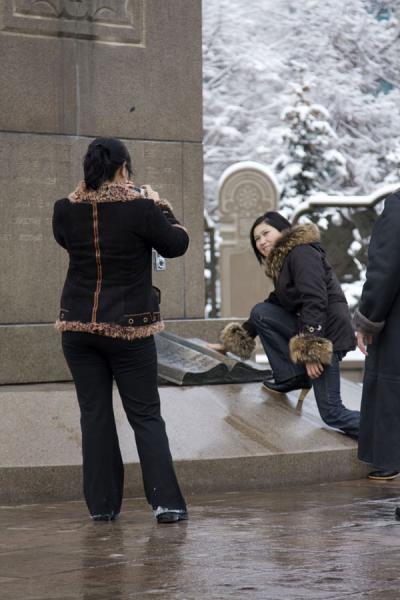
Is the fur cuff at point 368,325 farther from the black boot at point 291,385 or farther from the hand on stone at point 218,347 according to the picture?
the hand on stone at point 218,347

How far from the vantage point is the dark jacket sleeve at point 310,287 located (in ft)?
24.5

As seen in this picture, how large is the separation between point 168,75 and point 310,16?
24675 millimetres

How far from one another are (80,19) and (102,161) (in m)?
3.47

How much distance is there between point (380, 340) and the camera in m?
5.98

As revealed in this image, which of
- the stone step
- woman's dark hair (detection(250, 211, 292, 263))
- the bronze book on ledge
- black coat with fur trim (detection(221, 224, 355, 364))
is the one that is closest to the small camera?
the stone step

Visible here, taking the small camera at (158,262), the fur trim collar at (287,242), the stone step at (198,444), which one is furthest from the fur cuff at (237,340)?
the small camera at (158,262)

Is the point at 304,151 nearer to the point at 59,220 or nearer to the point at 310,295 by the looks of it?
the point at 310,295

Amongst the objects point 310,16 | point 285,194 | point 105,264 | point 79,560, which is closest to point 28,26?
point 105,264

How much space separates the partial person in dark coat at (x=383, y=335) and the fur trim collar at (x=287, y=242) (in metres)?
1.70

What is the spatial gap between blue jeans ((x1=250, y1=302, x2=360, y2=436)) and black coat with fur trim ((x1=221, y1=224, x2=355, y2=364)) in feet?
0.43

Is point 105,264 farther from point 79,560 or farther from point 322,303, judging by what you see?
point 322,303

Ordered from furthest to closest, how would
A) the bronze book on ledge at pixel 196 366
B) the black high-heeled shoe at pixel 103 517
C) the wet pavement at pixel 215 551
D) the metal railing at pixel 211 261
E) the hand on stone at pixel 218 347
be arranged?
1. the metal railing at pixel 211 261
2. the hand on stone at pixel 218 347
3. the bronze book on ledge at pixel 196 366
4. the black high-heeled shoe at pixel 103 517
5. the wet pavement at pixel 215 551

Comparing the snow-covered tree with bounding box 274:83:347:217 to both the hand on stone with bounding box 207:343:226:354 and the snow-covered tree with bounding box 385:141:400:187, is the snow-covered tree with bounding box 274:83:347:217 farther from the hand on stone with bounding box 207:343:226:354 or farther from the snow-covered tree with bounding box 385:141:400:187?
the hand on stone with bounding box 207:343:226:354

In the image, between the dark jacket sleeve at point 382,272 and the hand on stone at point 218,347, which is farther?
the hand on stone at point 218,347
